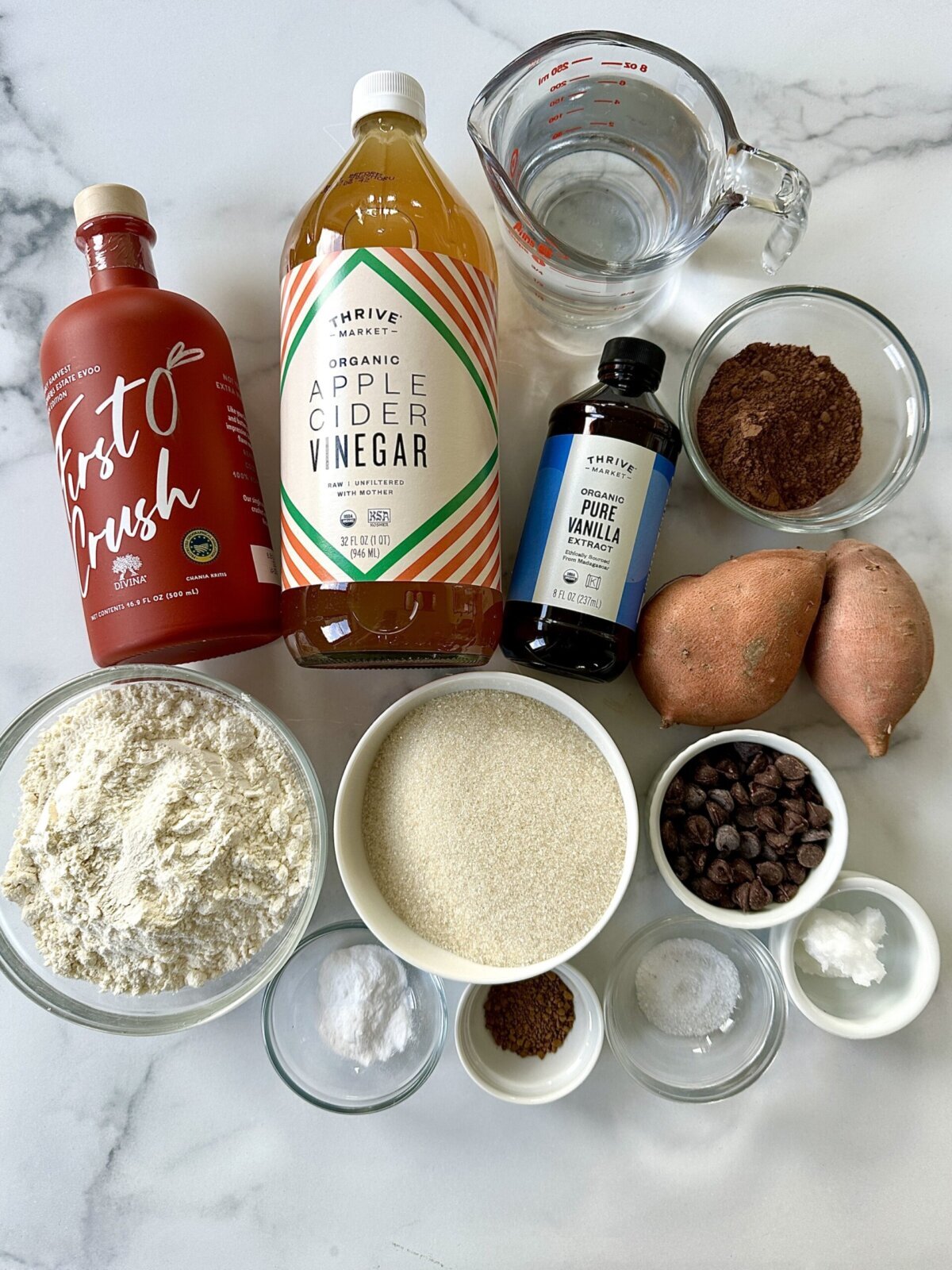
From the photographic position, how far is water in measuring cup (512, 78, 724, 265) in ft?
2.85

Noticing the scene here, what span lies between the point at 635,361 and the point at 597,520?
0.55 feet

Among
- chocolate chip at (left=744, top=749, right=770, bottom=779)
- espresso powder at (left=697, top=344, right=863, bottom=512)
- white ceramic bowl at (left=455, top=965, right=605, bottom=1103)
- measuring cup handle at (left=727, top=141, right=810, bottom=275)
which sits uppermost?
measuring cup handle at (left=727, top=141, right=810, bottom=275)

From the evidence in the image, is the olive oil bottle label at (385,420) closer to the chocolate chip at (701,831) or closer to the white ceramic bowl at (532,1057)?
the chocolate chip at (701,831)

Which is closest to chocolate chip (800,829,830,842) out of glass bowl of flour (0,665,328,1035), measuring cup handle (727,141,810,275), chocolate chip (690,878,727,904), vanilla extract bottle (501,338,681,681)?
chocolate chip (690,878,727,904)

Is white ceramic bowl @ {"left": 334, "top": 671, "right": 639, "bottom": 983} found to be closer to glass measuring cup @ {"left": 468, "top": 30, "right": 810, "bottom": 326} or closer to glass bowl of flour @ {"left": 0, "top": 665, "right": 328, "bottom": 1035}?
glass bowl of flour @ {"left": 0, "top": 665, "right": 328, "bottom": 1035}

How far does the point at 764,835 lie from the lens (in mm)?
877

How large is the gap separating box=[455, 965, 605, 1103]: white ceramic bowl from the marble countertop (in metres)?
0.06

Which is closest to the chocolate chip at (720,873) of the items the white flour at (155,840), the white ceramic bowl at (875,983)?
the white ceramic bowl at (875,983)

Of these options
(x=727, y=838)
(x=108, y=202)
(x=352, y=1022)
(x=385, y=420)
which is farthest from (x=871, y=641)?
(x=108, y=202)

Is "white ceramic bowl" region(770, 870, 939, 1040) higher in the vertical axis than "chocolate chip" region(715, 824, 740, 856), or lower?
lower

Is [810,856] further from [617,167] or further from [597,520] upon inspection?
[617,167]

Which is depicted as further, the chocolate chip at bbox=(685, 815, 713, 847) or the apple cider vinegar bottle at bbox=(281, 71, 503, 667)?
the chocolate chip at bbox=(685, 815, 713, 847)

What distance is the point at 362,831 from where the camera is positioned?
0.90 metres

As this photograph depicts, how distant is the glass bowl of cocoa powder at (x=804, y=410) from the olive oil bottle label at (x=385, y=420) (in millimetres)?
281
